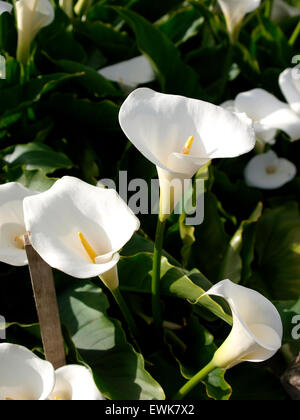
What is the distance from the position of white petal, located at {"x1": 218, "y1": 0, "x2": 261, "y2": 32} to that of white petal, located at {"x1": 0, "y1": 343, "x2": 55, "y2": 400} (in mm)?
861

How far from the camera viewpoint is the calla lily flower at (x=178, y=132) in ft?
2.05

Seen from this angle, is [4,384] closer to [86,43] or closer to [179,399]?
[179,399]

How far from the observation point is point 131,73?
1.25 meters

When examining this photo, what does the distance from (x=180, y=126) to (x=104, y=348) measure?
1.15ft

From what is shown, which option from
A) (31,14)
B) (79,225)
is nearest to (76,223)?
(79,225)

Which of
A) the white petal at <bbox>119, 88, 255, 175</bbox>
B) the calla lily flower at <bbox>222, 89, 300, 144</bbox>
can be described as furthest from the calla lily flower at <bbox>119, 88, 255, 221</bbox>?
the calla lily flower at <bbox>222, 89, 300, 144</bbox>

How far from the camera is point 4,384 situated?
638mm

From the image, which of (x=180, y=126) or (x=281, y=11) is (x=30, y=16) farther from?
(x=281, y=11)

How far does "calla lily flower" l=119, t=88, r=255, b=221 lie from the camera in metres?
0.62

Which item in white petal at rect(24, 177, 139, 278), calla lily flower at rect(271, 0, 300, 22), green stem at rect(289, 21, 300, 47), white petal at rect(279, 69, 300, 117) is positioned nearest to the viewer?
white petal at rect(24, 177, 139, 278)

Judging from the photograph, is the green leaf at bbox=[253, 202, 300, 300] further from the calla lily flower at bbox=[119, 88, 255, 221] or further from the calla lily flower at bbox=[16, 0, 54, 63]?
the calla lily flower at bbox=[16, 0, 54, 63]

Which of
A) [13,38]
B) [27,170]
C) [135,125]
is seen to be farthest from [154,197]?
[13,38]
